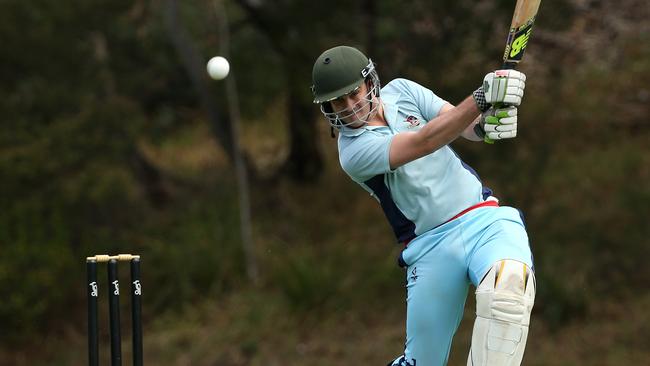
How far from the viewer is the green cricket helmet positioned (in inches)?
195

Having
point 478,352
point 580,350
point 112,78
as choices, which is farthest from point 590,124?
point 478,352

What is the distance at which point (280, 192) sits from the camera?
14625 mm

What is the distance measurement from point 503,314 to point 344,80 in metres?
1.23

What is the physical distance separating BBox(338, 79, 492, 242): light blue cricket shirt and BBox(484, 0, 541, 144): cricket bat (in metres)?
0.32

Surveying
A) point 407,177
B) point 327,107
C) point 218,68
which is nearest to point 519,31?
point 407,177

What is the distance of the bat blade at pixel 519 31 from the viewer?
4.80 metres

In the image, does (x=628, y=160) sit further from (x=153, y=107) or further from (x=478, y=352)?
(x=478, y=352)

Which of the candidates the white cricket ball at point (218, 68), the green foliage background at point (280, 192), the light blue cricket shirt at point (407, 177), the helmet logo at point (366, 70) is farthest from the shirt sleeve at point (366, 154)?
the green foliage background at point (280, 192)

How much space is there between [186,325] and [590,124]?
5763 millimetres

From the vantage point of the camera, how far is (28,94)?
13.2 meters

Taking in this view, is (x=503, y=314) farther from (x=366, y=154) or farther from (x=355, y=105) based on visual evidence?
(x=355, y=105)

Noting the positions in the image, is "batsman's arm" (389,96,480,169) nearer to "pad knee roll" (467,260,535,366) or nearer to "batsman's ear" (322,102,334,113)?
"batsman's ear" (322,102,334,113)

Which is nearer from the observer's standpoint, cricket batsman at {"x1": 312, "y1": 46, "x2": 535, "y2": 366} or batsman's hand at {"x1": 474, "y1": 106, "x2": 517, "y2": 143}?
batsman's hand at {"x1": 474, "y1": 106, "x2": 517, "y2": 143}

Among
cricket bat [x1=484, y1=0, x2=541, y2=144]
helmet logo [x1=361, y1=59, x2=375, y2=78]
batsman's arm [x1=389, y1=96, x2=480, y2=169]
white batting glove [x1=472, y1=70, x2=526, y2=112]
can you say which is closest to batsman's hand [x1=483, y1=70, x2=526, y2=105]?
white batting glove [x1=472, y1=70, x2=526, y2=112]
